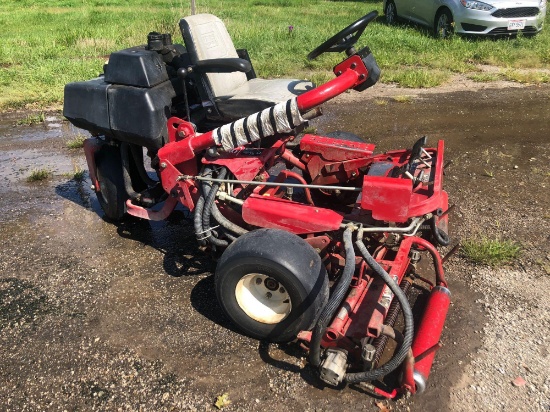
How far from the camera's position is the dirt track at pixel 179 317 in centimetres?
276

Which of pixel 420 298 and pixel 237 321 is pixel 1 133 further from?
pixel 420 298

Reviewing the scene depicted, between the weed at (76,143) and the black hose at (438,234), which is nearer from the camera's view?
the black hose at (438,234)

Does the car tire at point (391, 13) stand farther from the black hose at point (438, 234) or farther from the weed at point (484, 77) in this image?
Answer: the black hose at point (438, 234)

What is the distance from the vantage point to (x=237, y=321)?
3.07m

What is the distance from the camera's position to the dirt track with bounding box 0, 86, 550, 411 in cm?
276

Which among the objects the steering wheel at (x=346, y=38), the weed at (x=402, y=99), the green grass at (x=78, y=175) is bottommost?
the green grass at (x=78, y=175)

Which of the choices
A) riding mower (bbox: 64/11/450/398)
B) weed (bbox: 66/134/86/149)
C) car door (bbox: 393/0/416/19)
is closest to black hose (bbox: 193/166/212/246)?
riding mower (bbox: 64/11/450/398)

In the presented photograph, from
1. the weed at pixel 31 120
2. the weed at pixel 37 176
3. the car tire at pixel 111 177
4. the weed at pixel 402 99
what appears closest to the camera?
the car tire at pixel 111 177

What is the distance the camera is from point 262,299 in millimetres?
3086

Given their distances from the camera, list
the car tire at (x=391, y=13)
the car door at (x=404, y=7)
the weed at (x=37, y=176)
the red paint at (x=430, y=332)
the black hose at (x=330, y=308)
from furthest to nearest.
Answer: the car tire at (x=391, y=13) → the car door at (x=404, y=7) → the weed at (x=37, y=176) → the red paint at (x=430, y=332) → the black hose at (x=330, y=308)

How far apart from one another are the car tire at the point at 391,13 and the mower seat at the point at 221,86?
402 inches

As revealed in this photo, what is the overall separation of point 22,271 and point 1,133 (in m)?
3.53

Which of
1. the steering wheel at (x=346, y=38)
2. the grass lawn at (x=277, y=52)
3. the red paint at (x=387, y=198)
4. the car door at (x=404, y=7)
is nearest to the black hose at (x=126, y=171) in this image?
the steering wheel at (x=346, y=38)

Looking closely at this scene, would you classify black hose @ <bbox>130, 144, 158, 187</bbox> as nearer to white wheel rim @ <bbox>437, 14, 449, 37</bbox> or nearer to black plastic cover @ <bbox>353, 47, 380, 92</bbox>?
black plastic cover @ <bbox>353, 47, 380, 92</bbox>
